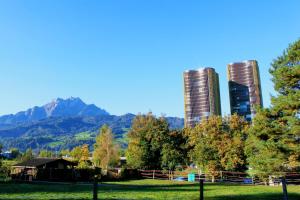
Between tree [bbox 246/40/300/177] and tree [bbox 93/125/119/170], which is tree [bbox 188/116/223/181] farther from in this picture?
tree [bbox 93/125/119/170]

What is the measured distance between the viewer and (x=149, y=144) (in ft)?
192

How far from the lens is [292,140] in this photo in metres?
31.4

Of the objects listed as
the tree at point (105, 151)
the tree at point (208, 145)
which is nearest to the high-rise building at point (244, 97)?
the tree at point (105, 151)

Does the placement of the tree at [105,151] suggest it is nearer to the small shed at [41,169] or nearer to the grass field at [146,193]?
the small shed at [41,169]

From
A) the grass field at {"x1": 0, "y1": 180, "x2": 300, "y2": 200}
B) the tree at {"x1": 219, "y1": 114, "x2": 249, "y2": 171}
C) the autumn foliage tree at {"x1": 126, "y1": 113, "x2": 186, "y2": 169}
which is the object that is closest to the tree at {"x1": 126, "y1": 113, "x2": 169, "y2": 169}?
the autumn foliage tree at {"x1": 126, "y1": 113, "x2": 186, "y2": 169}

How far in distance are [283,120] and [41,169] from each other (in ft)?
119

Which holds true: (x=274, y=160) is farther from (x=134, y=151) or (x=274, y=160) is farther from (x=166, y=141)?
(x=134, y=151)

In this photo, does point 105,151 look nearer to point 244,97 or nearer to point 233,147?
point 233,147

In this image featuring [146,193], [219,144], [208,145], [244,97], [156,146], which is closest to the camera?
[146,193]

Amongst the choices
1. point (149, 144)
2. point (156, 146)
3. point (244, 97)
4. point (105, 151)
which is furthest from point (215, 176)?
point (244, 97)

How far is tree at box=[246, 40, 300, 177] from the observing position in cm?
3077

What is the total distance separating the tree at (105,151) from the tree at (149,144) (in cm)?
1756

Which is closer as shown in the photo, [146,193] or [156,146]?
[146,193]

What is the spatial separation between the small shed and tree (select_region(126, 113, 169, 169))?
11.6 metres
